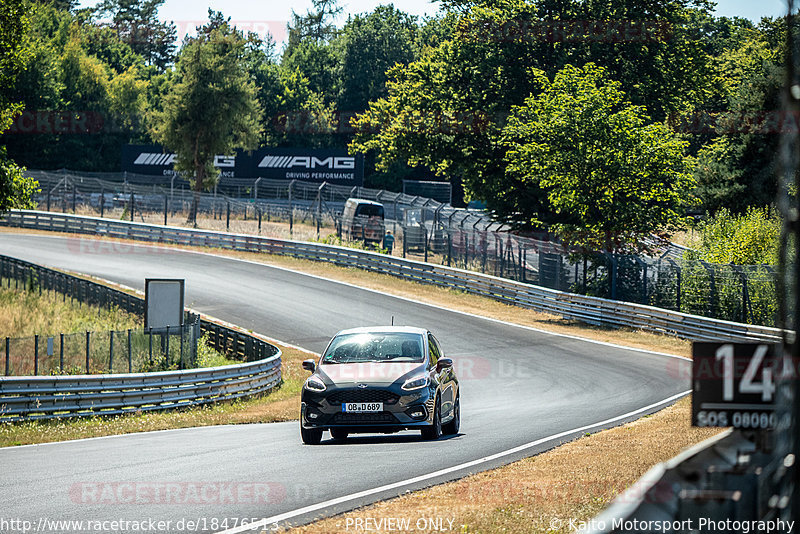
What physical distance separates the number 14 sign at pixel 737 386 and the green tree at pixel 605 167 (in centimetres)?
3449

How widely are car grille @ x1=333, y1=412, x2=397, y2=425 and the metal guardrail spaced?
8.42 meters

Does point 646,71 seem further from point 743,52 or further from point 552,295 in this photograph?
point 743,52

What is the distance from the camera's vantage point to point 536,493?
1034cm

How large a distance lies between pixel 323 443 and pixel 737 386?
34.9 feet

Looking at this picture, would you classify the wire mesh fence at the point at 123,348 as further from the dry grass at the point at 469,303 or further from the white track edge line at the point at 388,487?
the dry grass at the point at 469,303

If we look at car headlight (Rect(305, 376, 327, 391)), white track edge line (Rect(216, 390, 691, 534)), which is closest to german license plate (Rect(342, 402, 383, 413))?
car headlight (Rect(305, 376, 327, 391))

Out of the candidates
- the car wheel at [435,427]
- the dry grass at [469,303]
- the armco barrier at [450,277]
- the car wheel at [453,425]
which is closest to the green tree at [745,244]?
the armco barrier at [450,277]

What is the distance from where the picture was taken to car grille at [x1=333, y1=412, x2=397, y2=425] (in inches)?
558

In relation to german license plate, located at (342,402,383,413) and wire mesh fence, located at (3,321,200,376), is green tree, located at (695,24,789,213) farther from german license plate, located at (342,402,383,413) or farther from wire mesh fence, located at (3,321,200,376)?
german license plate, located at (342,402,383,413)

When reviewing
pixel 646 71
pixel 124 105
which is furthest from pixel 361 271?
pixel 124 105

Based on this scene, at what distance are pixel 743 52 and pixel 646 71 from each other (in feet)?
132

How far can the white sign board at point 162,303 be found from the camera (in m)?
25.6
